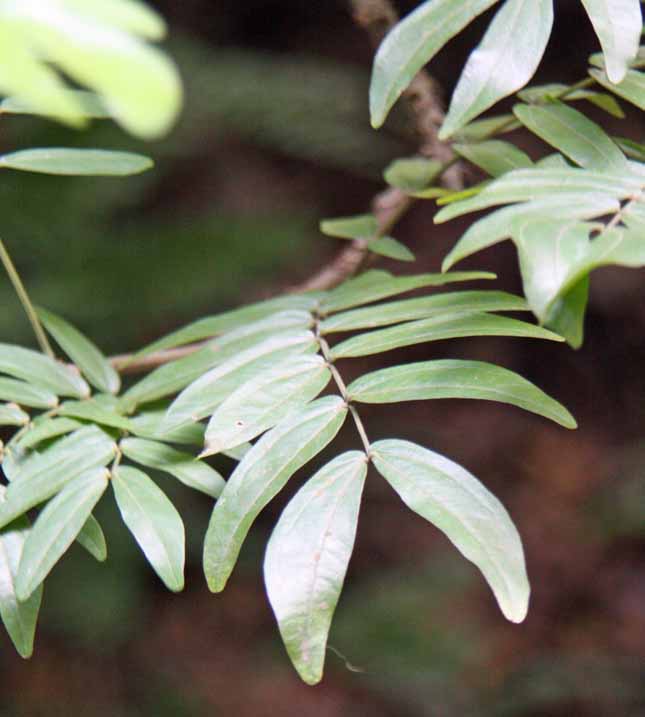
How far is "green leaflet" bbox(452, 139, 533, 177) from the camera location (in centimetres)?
82

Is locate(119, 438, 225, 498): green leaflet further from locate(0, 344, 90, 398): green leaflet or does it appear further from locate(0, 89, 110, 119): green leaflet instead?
locate(0, 89, 110, 119): green leaflet

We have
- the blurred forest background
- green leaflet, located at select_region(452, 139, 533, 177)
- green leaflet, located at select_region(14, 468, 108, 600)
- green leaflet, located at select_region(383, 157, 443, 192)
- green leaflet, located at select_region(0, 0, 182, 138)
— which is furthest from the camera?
the blurred forest background

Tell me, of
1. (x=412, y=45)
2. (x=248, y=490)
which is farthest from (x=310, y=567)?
(x=412, y=45)

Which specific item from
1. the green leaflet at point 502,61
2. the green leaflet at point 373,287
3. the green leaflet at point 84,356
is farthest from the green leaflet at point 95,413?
the green leaflet at point 502,61

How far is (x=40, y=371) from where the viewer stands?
2.73ft

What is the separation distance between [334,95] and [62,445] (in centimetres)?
204

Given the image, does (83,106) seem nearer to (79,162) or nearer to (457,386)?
(79,162)

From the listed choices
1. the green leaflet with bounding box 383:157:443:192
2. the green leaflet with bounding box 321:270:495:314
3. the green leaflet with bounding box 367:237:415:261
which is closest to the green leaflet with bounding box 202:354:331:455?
the green leaflet with bounding box 321:270:495:314

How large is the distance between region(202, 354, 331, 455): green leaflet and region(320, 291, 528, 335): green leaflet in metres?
0.07

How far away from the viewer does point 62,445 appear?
2.37ft

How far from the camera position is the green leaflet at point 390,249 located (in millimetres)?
913

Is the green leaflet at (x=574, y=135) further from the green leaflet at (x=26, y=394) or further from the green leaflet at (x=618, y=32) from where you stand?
the green leaflet at (x=26, y=394)

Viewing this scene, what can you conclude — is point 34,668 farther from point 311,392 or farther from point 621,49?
point 621,49

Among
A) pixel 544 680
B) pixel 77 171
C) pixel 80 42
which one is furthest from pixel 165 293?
pixel 80 42
